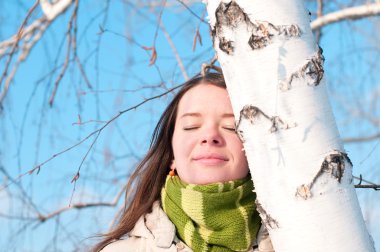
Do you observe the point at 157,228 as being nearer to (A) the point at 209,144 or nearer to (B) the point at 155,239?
(B) the point at 155,239

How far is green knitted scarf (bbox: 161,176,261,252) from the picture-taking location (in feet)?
4.95

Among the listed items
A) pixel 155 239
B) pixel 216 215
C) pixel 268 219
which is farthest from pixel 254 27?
pixel 155 239

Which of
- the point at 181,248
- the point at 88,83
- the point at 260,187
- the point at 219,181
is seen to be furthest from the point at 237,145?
the point at 88,83

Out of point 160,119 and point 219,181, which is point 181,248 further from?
point 160,119

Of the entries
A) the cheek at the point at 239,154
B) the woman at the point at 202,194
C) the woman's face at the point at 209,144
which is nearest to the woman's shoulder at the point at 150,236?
the woman at the point at 202,194

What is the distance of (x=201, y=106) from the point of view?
5.14 ft

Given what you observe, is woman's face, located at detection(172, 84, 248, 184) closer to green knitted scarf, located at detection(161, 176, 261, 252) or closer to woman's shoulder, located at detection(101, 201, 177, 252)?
green knitted scarf, located at detection(161, 176, 261, 252)

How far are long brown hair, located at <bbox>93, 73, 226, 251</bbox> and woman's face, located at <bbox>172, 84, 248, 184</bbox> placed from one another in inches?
7.6

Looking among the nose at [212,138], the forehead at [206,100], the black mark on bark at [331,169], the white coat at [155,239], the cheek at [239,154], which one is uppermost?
the forehead at [206,100]

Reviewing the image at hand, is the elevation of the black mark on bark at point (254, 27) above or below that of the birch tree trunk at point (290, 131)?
above

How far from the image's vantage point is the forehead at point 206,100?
1536mm

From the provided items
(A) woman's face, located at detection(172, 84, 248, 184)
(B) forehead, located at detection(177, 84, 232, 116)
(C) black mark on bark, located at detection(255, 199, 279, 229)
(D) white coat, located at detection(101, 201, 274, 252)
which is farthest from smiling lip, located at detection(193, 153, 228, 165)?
(C) black mark on bark, located at detection(255, 199, 279, 229)

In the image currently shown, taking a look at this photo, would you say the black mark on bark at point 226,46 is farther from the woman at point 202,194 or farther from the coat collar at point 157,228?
the coat collar at point 157,228

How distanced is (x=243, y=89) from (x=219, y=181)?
581mm
